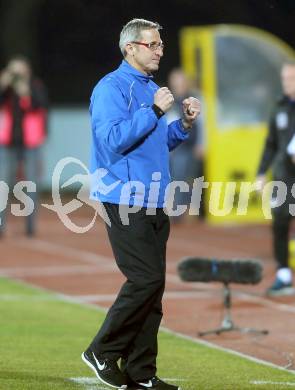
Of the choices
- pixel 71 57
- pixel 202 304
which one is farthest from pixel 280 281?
pixel 71 57

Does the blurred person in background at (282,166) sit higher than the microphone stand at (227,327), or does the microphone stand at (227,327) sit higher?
the blurred person in background at (282,166)

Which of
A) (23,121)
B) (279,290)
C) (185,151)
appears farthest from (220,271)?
(185,151)

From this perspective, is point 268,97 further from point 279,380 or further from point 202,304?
point 279,380

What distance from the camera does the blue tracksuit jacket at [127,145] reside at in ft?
24.0

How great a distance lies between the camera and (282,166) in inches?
494

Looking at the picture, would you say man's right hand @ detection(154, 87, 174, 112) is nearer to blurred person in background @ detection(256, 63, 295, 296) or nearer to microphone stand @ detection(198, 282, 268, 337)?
microphone stand @ detection(198, 282, 268, 337)

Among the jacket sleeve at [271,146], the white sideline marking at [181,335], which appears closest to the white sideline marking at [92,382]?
the white sideline marking at [181,335]

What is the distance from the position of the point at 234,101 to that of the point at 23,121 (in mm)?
4133

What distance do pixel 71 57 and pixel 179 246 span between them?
856 centimetres

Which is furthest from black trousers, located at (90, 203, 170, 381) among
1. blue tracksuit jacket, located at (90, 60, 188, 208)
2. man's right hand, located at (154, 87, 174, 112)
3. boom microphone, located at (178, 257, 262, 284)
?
boom microphone, located at (178, 257, 262, 284)

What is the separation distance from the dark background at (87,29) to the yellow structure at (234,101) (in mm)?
3489

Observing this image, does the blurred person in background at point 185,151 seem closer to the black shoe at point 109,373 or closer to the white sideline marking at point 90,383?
the white sideline marking at point 90,383

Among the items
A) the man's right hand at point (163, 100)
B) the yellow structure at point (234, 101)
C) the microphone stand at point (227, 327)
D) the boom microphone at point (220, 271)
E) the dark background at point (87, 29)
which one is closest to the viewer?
the man's right hand at point (163, 100)

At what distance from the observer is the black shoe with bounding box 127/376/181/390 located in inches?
301
